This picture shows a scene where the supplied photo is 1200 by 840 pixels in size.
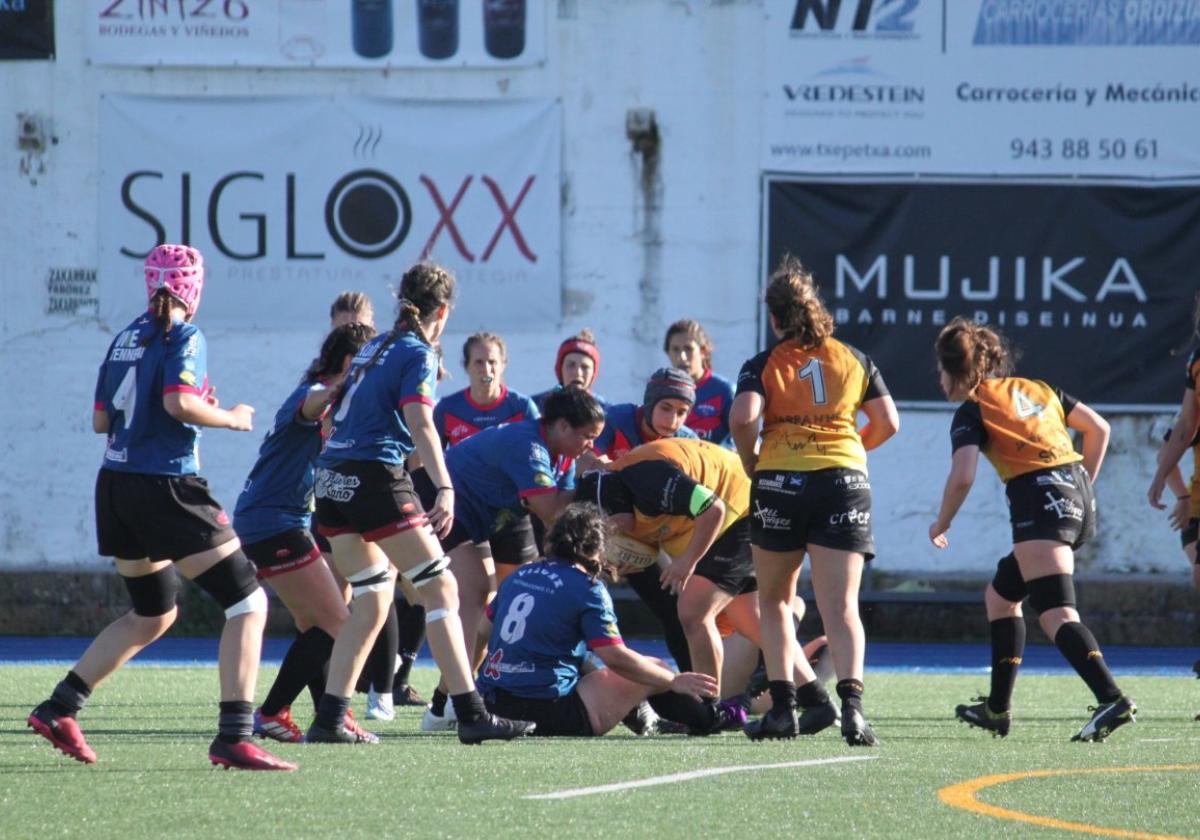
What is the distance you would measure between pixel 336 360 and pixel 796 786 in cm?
270

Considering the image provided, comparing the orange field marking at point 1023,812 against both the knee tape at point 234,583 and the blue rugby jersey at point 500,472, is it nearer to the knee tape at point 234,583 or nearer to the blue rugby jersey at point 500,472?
the knee tape at point 234,583

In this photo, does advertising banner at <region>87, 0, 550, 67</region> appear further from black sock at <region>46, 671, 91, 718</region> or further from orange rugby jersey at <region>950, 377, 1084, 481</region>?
black sock at <region>46, 671, 91, 718</region>

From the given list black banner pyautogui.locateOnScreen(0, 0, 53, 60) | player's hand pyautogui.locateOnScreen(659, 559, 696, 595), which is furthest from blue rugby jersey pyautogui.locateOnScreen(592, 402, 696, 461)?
black banner pyautogui.locateOnScreen(0, 0, 53, 60)

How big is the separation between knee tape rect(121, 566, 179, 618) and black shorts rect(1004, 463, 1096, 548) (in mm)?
3333

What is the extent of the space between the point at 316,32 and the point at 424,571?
28.0ft

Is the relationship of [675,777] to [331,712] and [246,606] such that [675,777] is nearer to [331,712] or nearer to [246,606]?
[246,606]

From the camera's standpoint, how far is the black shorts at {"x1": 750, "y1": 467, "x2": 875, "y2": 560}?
275 inches

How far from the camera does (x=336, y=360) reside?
286 inches

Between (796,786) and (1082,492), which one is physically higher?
(1082,492)

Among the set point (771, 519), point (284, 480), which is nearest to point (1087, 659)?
point (771, 519)

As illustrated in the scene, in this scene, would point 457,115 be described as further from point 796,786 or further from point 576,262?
point 796,786

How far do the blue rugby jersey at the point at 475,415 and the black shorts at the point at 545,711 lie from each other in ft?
8.63

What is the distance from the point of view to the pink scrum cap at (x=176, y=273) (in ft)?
19.6

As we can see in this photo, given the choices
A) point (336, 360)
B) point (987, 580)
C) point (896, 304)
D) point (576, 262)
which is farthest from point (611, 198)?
point (336, 360)
